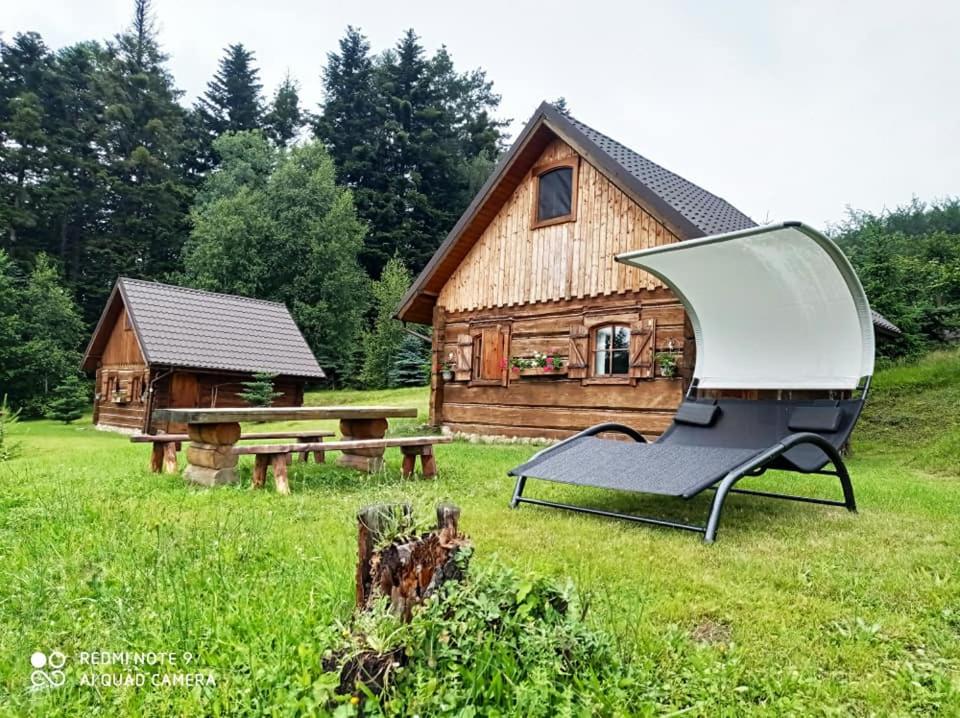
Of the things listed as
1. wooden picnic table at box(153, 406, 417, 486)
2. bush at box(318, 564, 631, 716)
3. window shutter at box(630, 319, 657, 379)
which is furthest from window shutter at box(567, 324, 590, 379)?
bush at box(318, 564, 631, 716)

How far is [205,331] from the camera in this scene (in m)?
17.4

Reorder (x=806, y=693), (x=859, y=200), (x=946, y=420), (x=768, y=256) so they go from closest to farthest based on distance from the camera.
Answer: (x=806, y=693)
(x=768, y=256)
(x=946, y=420)
(x=859, y=200)

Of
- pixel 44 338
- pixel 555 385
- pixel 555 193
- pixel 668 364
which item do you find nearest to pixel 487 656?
pixel 668 364

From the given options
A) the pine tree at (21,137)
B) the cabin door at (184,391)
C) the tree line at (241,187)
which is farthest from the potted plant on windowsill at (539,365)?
the pine tree at (21,137)

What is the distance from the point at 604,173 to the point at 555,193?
1282 millimetres

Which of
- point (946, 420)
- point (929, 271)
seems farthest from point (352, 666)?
point (929, 271)

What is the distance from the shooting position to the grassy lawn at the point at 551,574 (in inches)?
75.3

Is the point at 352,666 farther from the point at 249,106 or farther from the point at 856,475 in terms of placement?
the point at 249,106

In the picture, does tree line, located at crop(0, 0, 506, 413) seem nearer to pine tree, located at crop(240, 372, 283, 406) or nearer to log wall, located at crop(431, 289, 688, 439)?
pine tree, located at crop(240, 372, 283, 406)

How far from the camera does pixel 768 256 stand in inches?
222

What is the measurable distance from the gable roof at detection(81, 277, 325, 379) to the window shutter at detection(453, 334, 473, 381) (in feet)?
24.6

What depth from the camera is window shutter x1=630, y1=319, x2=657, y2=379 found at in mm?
9492

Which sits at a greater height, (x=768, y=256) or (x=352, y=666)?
(x=768, y=256)

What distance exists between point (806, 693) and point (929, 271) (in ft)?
53.4
